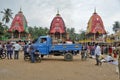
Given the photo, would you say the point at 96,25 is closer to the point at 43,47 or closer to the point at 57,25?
the point at 57,25

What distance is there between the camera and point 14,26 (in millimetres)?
55969

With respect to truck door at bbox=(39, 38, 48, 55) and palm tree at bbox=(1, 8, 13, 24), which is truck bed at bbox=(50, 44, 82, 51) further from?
palm tree at bbox=(1, 8, 13, 24)

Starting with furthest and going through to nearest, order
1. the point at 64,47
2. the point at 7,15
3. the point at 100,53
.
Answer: the point at 7,15 → the point at 64,47 → the point at 100,53

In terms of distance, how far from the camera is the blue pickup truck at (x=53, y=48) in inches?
873

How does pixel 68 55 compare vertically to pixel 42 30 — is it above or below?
below

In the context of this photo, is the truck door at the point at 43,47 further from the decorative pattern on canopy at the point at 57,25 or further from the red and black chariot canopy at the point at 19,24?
the red and black chariot canopy at the point at 19,24

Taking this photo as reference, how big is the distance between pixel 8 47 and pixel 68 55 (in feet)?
16.5

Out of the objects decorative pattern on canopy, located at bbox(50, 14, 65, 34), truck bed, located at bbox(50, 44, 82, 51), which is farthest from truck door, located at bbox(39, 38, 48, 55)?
decorative pattern on canopy, located at bbox(50, 14, 65, 34)

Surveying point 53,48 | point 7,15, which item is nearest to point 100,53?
point 53,48

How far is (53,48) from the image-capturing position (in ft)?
73.0

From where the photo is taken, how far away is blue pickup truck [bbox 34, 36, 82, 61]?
22172 mm

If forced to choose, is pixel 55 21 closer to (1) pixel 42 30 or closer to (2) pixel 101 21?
(2) pixel 101 21

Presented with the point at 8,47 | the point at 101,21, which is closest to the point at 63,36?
the point at 101,21

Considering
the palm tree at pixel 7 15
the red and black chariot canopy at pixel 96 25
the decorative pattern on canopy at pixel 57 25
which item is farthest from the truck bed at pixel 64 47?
the palm tree at pixel 7 15
